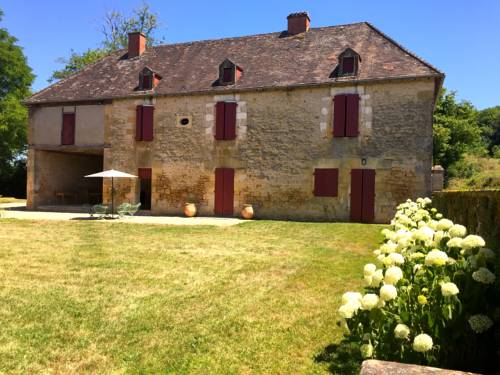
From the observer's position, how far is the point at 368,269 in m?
2.81

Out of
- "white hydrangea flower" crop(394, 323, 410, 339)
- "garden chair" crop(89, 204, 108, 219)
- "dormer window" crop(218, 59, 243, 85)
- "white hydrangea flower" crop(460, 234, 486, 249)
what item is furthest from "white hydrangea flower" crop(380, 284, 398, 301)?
"dormer window" crop(218, 59, 243, 85)

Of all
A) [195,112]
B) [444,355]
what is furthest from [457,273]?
[195,112]

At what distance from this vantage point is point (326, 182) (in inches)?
593

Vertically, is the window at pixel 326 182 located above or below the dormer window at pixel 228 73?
below

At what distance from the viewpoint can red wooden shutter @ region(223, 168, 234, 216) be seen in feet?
53.5

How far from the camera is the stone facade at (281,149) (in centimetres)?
1417

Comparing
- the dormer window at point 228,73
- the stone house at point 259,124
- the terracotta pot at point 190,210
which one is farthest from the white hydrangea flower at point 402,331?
the dormer window at point 228,73

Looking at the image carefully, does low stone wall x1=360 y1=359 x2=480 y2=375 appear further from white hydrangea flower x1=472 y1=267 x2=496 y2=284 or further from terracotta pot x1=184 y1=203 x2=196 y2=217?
terracotta pot x1=184 y1=203 x2=196 y2=217

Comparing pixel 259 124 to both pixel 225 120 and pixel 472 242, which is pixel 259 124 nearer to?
pixel 225 120

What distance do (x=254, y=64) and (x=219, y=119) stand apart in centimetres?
285

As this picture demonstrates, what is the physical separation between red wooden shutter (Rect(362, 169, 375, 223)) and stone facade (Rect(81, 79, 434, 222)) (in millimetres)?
166

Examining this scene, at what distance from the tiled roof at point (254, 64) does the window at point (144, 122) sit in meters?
0.65

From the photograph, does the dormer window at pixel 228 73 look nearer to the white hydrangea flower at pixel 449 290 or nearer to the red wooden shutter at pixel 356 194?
the red wooden shutter at pixel 356 194

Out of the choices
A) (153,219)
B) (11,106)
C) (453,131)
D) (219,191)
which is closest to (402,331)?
(153,219)
